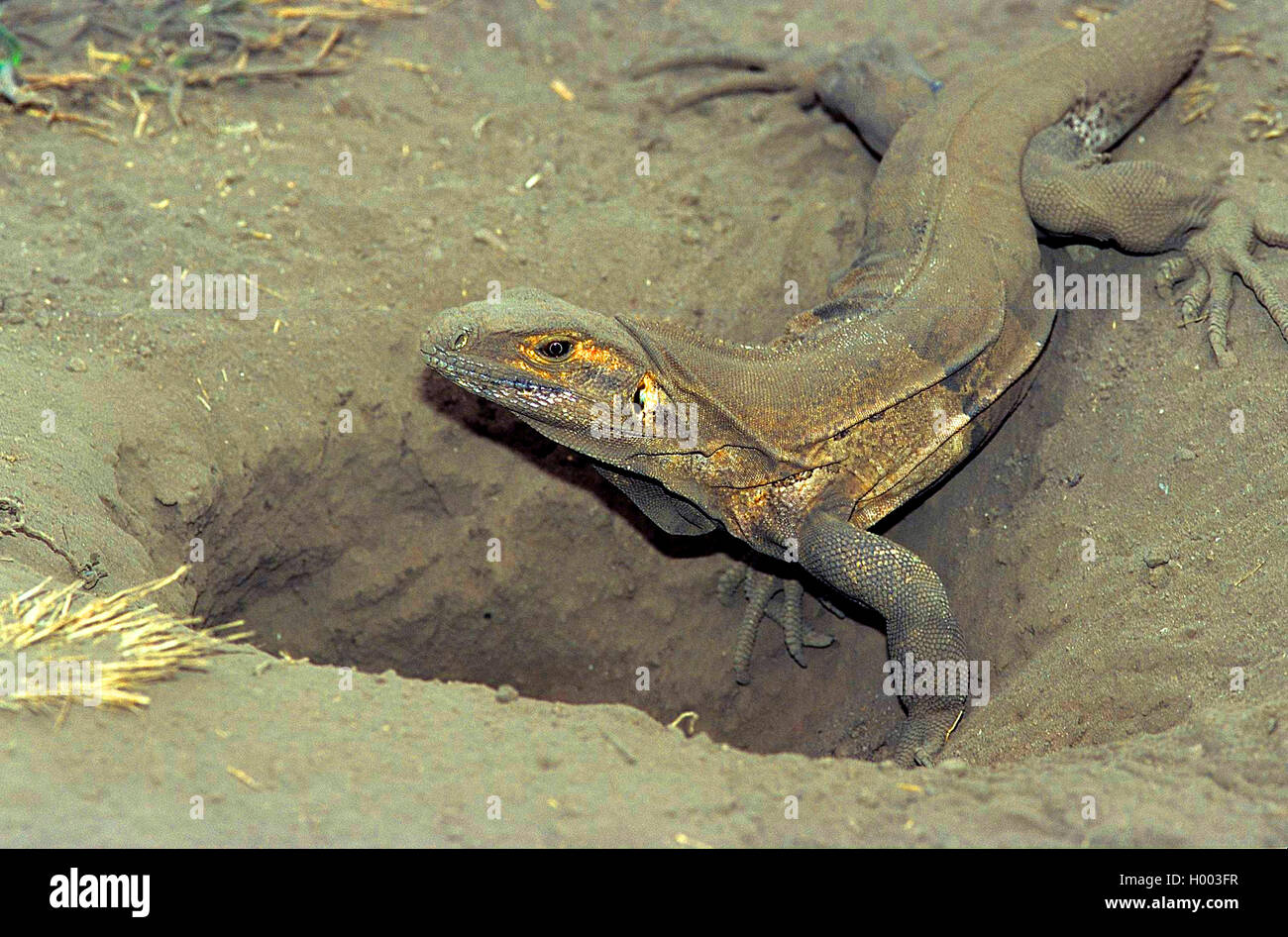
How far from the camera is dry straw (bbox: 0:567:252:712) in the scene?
3.42 m

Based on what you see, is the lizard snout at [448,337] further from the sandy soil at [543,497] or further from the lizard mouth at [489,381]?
the sandy soil at [543,497]

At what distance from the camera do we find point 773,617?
19.7 feet

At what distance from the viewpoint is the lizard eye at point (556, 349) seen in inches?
180

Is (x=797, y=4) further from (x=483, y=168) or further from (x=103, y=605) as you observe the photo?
(x=103, y=605)

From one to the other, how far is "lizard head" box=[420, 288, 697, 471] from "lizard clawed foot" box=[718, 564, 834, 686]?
1319 millimetres

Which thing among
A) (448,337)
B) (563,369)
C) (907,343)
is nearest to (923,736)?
(907,343)

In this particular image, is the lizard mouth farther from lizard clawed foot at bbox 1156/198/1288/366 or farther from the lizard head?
lizard clawed foot at bbox 1156/198/1288/366

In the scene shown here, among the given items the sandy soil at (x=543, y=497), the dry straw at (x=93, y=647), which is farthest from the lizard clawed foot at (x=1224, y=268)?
the dry straw at (x=93, y=647)

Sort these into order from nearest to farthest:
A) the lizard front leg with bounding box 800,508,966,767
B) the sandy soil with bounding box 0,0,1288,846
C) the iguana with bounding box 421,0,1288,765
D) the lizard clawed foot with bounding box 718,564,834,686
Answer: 1. the sandy soil with bounding box 0,0,1288,846
2. the iguana with bounding box 421,0,1288,765
3. the lizard front leg with bounding box 800,508,966,767
4. the lizard clawed foot with bounding box 718,564,834,686

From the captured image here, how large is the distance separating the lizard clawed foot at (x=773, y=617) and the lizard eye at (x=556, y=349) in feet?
6.10

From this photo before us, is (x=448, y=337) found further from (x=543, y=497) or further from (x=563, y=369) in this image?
(x=543, y=497)

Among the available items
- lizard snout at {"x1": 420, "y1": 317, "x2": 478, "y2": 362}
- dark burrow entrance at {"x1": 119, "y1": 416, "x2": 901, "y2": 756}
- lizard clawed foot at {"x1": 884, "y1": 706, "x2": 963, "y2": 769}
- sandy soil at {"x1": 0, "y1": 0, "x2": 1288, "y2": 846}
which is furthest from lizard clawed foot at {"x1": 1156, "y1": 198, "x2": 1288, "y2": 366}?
lizard snout at {"x1": 420, "y1": 317, "x2": 478, "y2": 362}

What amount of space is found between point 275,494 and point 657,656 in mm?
2054

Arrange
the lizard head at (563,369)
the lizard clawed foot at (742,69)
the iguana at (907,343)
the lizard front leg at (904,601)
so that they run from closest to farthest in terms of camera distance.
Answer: the lizard head at (563,369) → the iguana at (907,343) → the lizard front leg at (904,601) → the lizard clawed foot at (742,69)
